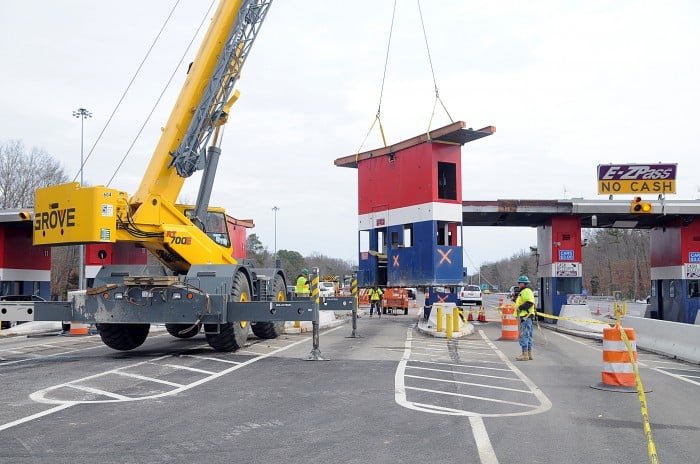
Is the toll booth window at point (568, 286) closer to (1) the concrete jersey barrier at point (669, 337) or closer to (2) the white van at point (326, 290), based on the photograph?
(1) the concrete jersey barrier at point (669, 337)

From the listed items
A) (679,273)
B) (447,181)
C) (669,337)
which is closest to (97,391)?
(447,181)

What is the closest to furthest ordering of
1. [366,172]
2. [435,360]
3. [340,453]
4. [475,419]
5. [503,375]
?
1. [340,453]
2. [475,419]
3. [503,375]
4. [435,360]
5. [366,172]

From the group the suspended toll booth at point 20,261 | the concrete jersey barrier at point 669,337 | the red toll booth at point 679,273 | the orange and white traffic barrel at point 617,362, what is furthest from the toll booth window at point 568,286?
the suspended toll booth at point 20,261

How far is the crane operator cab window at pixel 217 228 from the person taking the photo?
15.5m

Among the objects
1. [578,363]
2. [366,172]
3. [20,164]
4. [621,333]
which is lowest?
[578,363]

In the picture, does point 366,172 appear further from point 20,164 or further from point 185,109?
point 20,164

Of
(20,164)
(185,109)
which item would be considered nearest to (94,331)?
(185,109)

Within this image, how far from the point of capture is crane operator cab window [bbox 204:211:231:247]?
610 inches

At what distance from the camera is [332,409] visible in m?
8.10

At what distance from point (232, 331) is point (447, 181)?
870 cm

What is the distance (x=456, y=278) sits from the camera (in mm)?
19000

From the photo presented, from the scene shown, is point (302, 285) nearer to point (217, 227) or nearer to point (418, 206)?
point (418, 206)

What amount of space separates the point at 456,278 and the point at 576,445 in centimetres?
1262

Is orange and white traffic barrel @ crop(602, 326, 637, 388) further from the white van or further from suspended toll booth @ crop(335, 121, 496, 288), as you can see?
the white van
